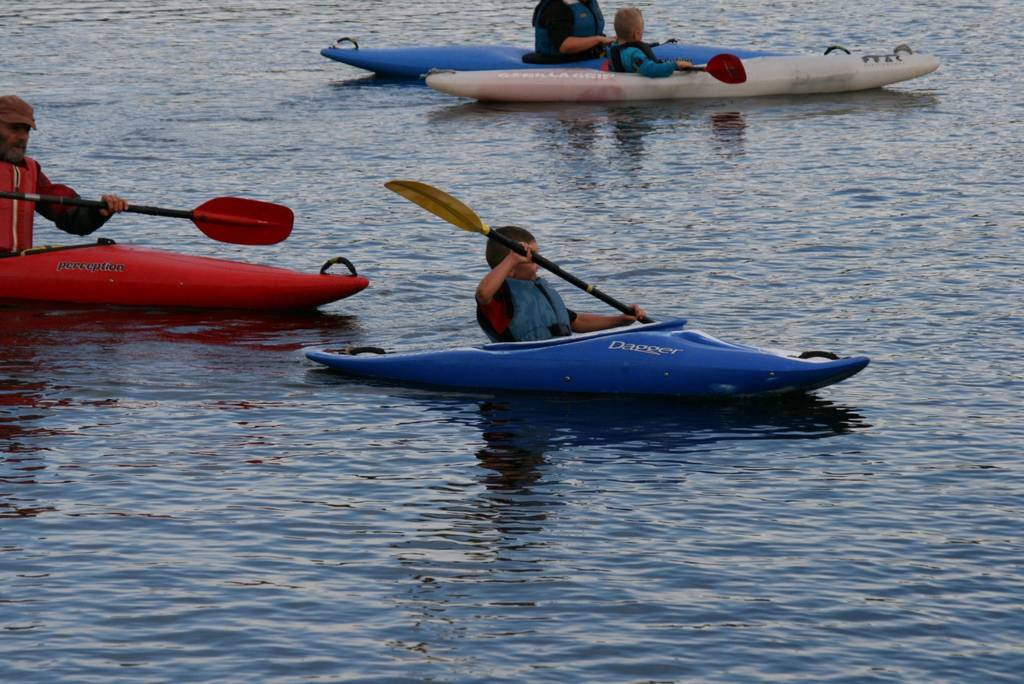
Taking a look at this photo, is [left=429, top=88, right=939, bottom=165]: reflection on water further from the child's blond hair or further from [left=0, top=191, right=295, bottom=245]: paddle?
[left=0, top=191, right=295, bottom=245]: paddle

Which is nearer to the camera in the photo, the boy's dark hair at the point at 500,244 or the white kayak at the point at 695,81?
the boy's dark hair at the point at 500,244

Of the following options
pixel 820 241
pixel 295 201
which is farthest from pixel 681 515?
pixel 295 201

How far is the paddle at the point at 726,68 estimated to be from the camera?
1955 cm

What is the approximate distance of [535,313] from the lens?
33.6ft

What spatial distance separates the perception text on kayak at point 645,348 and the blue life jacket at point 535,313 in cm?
39

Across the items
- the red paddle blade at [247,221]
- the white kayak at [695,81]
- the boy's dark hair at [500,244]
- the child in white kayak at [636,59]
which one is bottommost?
the red paddle blade at [247,221]

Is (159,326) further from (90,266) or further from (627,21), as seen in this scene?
(627,21)

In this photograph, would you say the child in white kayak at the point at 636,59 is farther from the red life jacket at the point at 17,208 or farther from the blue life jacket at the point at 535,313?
the blue life jacket at the point at 535,313

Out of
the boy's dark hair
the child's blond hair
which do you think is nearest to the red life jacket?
the boy's dark hair

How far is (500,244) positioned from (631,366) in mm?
1001

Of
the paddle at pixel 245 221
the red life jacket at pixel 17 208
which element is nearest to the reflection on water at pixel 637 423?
the paddle at pixel 245 221

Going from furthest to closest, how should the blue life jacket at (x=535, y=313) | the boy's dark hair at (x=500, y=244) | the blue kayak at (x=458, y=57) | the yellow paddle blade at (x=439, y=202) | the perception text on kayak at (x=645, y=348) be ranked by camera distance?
1. the blue kayak at (x=458, y=57)
2. the yellow paddle blade at (x=439, y=202)
3. the blue life jacket at (x=535, y=313)
4. the boy's dark hair at (x=500, y=244)
5. the perception text on kayak at (x=645, y=348)

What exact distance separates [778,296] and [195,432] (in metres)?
4.49

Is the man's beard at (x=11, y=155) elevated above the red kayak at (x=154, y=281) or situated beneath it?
elevated above
